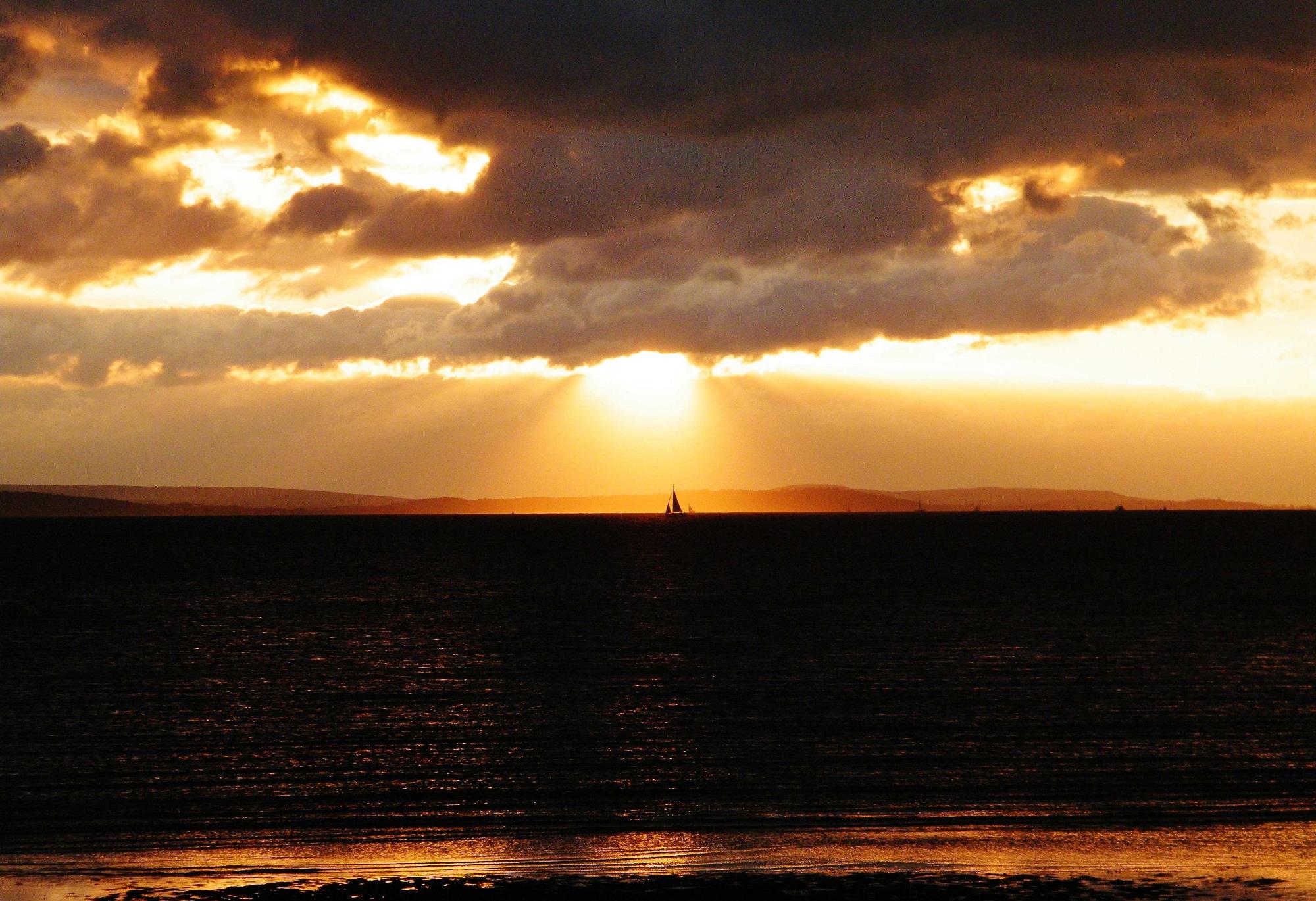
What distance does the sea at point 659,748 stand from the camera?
2928 centimetres

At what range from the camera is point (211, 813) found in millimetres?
34469

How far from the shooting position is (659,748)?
4366cm

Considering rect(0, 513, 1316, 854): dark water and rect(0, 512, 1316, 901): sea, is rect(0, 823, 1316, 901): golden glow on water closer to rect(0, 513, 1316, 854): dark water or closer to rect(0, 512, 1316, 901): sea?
rect(0, 512, 1316, 901): sea

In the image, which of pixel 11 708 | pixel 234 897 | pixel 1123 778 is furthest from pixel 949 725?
pixel 11 708

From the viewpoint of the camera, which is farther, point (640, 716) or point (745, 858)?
point (640, 716)

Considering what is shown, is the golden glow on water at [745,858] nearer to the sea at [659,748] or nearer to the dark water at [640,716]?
the sea at [659,748]

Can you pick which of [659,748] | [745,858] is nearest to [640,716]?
[659,748]

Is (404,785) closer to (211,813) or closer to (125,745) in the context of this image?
(211,813)

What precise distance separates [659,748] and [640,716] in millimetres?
7136

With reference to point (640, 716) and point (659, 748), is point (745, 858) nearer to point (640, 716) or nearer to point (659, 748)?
point (659, 748)

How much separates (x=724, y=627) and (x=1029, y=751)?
1772 inches

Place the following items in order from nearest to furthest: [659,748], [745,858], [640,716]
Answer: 1. [745,858]
2. [659,748]
3. [640,716]

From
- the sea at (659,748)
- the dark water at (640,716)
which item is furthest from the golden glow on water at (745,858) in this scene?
the dark water at (640,716)

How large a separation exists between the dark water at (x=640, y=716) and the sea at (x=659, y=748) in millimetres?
224
